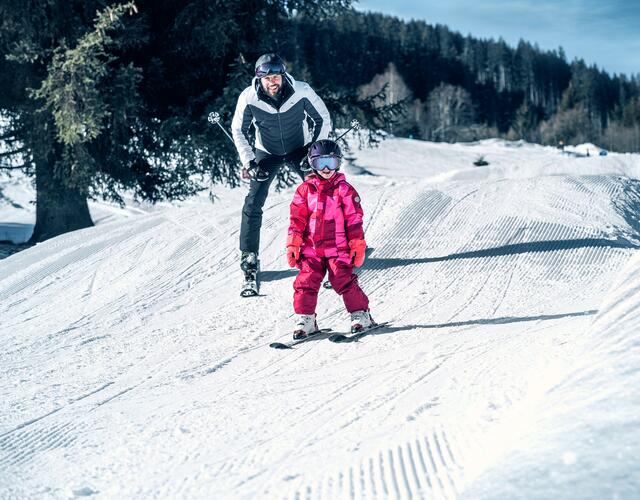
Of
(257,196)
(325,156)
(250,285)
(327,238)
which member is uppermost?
(325,156)

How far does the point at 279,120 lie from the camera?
19.6 ft

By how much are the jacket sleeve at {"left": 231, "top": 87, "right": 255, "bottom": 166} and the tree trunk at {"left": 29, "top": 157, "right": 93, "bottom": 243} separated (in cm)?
663

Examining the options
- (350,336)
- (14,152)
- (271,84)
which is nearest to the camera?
(350,336)

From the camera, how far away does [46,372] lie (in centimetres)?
438

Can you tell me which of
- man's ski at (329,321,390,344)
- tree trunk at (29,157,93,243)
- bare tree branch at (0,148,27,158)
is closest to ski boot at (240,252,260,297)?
man's ski at (329,321,390,344)

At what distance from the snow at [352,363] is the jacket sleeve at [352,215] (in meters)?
0.72

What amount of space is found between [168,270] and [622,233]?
505 centimetres

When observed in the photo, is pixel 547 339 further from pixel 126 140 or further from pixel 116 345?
pixel 126 140

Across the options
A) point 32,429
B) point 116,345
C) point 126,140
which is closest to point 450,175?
point 126,140

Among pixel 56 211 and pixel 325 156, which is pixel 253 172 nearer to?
pixel 325 156

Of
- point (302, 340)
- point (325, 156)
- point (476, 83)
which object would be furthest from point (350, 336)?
point (476, 83)

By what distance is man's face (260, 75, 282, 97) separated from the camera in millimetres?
5699

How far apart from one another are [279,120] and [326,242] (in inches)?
64.0

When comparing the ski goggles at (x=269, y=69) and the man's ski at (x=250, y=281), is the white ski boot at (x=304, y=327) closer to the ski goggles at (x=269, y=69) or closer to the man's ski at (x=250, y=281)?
the man's ski at (x=250, y=281)
